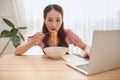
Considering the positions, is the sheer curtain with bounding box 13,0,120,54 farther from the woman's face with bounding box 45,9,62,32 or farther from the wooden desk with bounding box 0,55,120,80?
the wooden desk with bounding box 0,55,120,80

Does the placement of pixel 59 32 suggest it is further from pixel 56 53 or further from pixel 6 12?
pixel 6 12

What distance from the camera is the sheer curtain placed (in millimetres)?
2506

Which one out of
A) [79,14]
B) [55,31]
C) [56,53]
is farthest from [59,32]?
[79,14]

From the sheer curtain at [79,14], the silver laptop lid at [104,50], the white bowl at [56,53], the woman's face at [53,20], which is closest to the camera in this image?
the silver laptop lid at [104,50]

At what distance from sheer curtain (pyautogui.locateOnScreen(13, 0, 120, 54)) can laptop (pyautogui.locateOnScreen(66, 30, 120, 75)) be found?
5.51 feet

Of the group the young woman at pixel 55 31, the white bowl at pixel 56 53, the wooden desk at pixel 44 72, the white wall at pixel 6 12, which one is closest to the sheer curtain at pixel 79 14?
the white wall at pixel 6 12

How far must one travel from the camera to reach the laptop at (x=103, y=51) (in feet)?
2.71

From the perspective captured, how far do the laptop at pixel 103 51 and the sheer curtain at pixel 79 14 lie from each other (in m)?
1.68

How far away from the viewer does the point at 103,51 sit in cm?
87

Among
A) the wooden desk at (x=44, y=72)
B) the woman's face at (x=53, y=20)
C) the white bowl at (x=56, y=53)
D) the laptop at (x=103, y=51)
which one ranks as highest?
the woman's face at (x=53, y=20)

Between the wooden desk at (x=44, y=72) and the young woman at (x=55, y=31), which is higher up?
the young woman at (x=55, y=31)

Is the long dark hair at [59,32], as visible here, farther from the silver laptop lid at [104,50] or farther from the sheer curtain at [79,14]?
the silver laptop lid at [104,50]

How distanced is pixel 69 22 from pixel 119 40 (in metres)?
1.74

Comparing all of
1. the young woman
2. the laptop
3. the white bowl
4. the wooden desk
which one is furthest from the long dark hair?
the laptop
